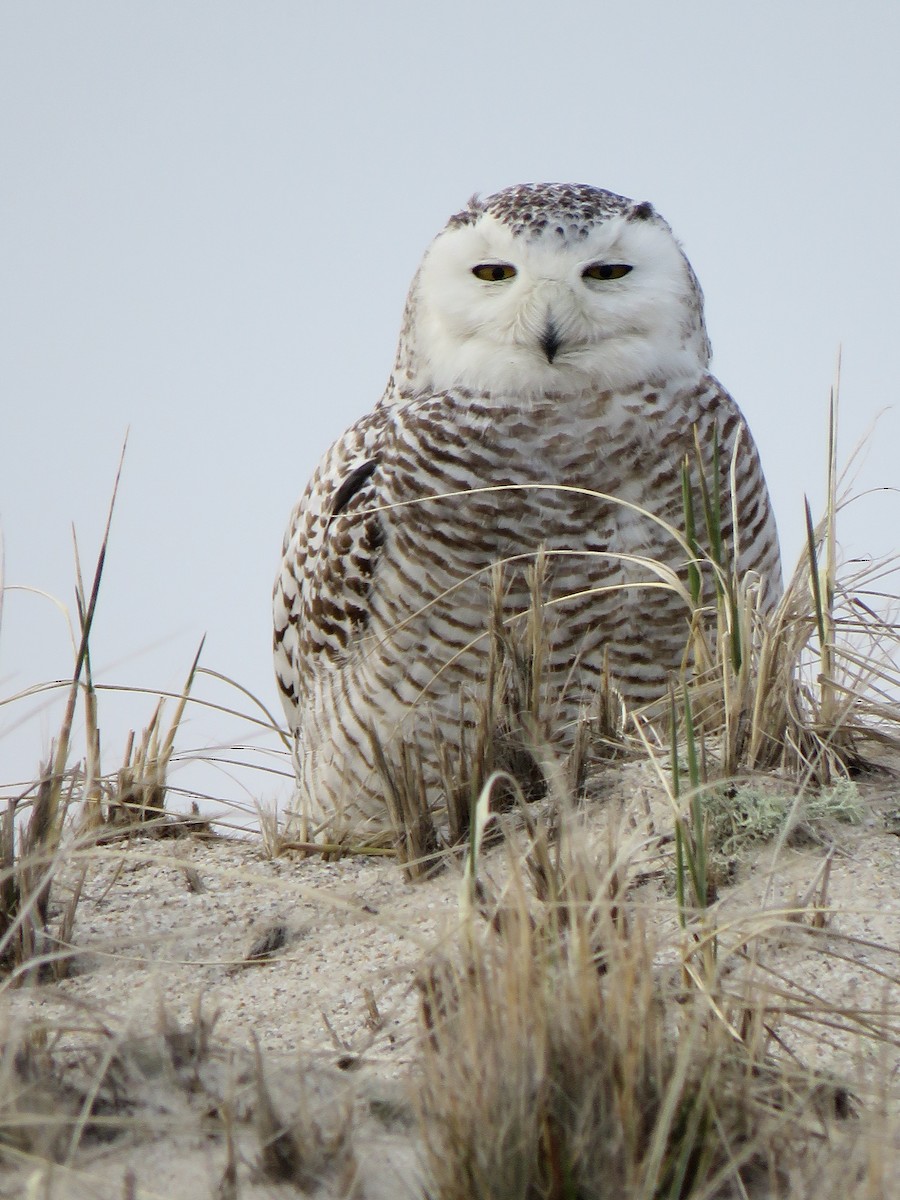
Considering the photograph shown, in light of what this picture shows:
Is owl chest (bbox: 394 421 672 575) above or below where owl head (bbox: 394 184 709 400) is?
below

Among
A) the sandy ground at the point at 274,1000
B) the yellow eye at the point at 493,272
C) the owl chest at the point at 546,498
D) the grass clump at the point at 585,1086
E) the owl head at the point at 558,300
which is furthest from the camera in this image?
the yellow eye at the point at 493,272

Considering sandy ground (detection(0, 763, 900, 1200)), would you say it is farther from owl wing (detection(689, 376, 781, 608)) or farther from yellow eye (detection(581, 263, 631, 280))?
yellow eye (detection(581, 263, 631, 280))

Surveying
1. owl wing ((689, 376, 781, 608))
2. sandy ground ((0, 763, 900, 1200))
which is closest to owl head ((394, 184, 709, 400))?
owl wing ((689, 376, 781, 608))

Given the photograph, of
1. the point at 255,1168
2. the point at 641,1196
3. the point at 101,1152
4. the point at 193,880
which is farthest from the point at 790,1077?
the point at 193,880

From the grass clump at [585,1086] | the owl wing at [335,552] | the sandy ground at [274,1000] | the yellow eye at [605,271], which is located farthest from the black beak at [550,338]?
the grass clump at [585,1086]

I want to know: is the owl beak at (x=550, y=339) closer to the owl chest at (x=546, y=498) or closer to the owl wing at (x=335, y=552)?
the owl chest at (x=546, y=498)

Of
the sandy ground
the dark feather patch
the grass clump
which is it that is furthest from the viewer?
the dark feather patch

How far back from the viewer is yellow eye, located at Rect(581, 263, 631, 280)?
3.95 meters

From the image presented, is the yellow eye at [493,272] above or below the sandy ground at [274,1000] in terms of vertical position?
above

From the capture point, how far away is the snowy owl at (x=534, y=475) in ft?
12.5

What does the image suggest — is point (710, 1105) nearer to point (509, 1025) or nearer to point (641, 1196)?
point (641, 1196)

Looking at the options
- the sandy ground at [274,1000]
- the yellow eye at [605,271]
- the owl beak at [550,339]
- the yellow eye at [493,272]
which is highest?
the yellow eye at [493,272]

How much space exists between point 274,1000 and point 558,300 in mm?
2180

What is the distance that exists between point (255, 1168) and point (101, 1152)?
226 mm
